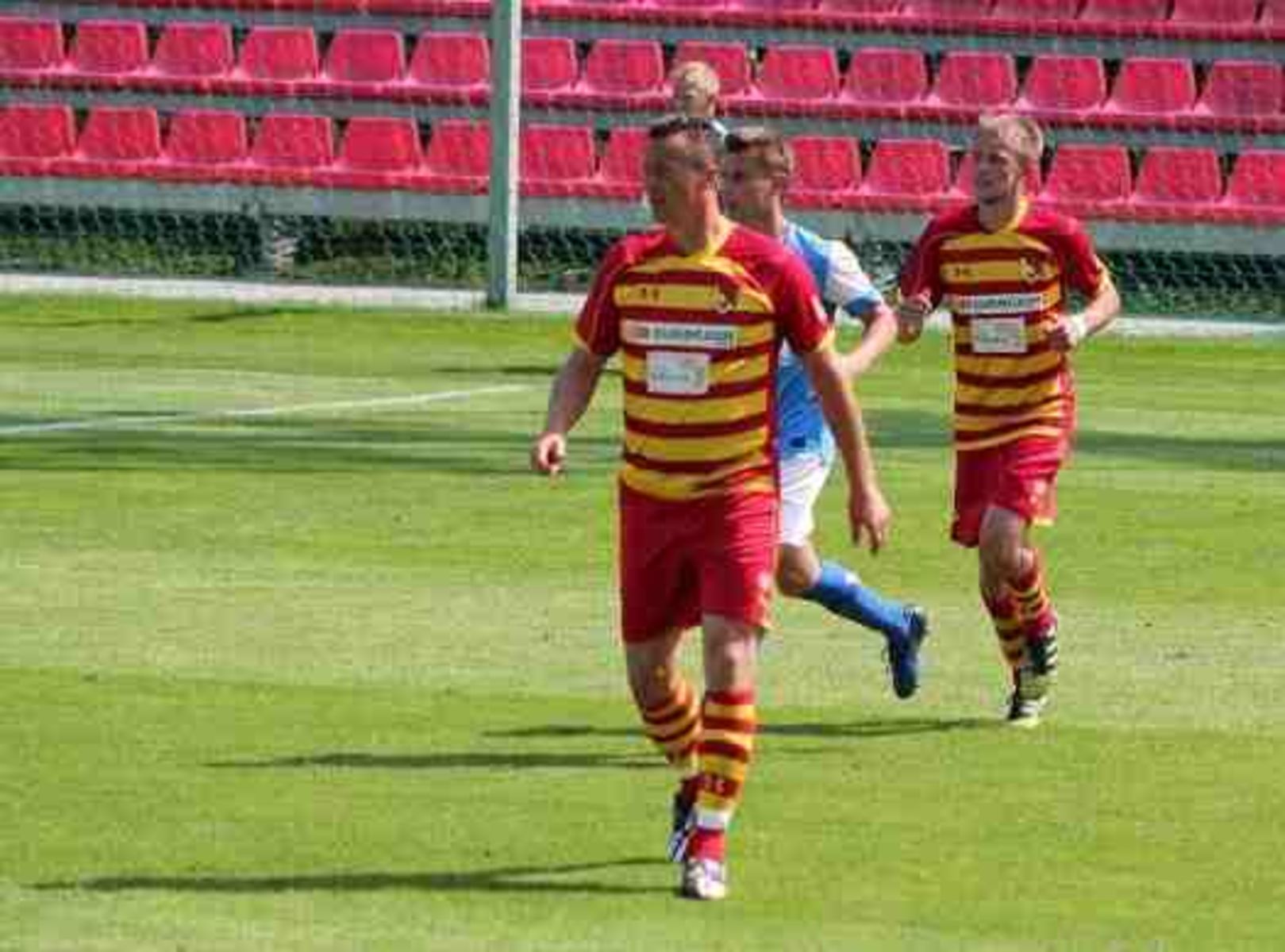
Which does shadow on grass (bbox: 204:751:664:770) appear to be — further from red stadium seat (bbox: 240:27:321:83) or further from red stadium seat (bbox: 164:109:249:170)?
red stadium seat (bbox: 240:27:321:83)

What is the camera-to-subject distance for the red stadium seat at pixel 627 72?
29391 mm

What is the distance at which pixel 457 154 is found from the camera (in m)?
29.5

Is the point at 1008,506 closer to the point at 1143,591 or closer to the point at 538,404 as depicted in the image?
the point at 1143,591

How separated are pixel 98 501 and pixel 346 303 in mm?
11344

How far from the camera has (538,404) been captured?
2075cm

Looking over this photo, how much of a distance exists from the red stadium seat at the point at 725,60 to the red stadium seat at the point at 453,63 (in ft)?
5.29

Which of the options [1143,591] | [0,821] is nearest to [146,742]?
[0,821]

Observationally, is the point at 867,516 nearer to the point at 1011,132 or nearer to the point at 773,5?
the point at 1011,132

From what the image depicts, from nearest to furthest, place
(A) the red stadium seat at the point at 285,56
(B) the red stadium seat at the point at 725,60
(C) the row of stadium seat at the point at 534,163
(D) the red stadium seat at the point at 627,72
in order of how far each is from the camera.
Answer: (C) the row of stadium seat at the point at 534,163 → (B) the red stadium seat at the point at 725,60 → (D) the red stadium seat at the point at 627,72 → (A) the red stadium seat at the point at 285,56

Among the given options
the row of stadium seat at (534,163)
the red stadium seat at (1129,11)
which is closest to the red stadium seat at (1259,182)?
the row of stadium seat at (534,163)

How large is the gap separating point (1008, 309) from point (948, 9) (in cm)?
1838

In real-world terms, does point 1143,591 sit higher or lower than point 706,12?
higher

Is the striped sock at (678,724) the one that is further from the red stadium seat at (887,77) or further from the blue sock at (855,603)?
the red stadium seat at (887,77)

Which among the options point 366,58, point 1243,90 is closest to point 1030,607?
point 1243,90
